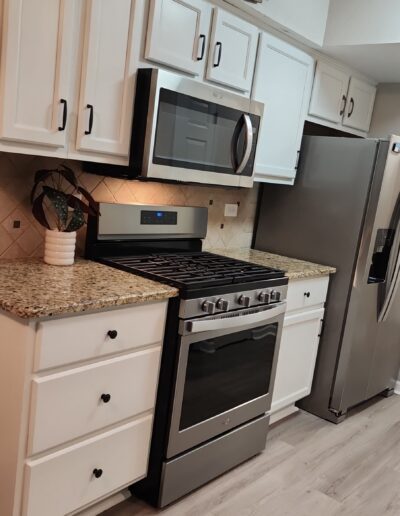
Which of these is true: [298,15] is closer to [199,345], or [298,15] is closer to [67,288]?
[199,345]

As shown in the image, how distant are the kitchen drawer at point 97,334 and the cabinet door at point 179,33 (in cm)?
101

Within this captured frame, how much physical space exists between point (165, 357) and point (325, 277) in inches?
51.7

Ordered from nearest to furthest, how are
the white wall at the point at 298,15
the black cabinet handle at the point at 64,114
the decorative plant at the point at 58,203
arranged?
the black cabinet handle at the point at 64,114, the decorative plant at the point at 58,203, the white wall at the point at 298,15

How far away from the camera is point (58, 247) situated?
2.03m

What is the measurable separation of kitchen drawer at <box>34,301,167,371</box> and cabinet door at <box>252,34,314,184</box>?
123 cm

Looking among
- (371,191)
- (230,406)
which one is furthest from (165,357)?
(371,191)

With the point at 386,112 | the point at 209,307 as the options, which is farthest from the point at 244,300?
the point at 386,112

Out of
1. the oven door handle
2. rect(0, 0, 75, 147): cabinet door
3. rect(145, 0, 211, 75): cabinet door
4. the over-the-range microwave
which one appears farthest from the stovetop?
rect(145, 0, 211, 75): cabinet door

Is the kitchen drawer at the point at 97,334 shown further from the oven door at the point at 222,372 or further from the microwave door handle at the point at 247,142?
the microwave door handle at the point at 247,142

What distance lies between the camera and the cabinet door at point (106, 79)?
6.10ft

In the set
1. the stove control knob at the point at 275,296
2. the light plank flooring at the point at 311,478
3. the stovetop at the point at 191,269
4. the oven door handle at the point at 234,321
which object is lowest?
the light plank flooring at the point at 311,478

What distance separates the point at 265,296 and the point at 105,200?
860mm

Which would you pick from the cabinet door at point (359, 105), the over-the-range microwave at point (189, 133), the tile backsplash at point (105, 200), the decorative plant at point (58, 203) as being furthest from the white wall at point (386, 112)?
the decorative plant at point (58, 203)

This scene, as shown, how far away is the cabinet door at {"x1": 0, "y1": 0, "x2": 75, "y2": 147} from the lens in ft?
5.39
